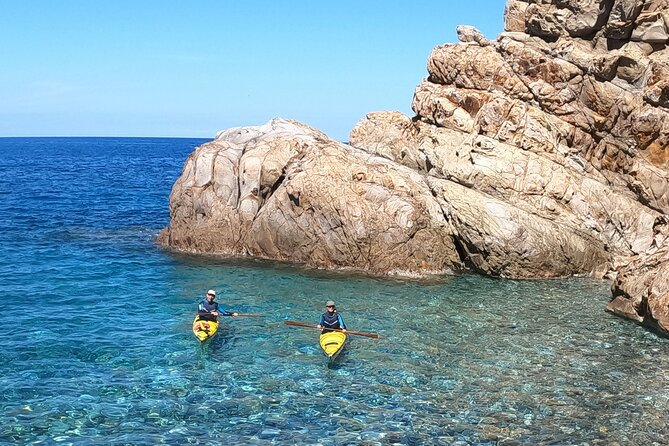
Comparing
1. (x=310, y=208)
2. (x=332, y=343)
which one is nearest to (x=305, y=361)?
(x=332, y=343)

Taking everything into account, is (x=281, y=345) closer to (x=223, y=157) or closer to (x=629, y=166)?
(x=223, y=157)

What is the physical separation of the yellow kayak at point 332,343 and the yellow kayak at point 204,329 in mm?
4089

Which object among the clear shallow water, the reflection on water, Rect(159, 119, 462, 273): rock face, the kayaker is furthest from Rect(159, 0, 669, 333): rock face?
the kayaker

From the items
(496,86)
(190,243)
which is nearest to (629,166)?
(496,86)

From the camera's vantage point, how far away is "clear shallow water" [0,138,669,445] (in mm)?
17172

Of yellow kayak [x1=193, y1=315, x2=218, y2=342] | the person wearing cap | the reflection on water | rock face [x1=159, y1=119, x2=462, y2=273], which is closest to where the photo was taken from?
the reflection on water

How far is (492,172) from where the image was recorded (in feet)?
110

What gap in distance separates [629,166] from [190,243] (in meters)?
24.8

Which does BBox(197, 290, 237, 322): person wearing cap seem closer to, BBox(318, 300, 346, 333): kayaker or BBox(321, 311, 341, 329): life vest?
BBox(318, 300, 346, 333): kayaker

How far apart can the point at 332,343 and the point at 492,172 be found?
1531 centimetres

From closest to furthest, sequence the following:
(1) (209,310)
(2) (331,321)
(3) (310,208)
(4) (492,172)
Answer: (2) (331,321) < (1) (209,310) < (3) (310,208) < (4) (492,172)

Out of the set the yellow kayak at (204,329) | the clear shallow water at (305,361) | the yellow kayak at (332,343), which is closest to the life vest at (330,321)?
the yellow kayak at (332,343)

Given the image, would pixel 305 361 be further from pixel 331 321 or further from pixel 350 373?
pixel 331 321

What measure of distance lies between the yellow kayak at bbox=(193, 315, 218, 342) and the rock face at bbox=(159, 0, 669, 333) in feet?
34.2
